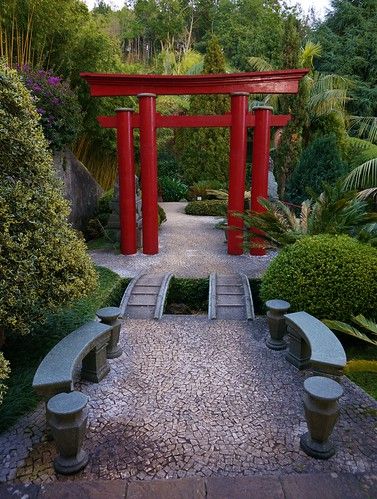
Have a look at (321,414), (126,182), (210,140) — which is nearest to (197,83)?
(126,182)

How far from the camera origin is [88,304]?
515 cm

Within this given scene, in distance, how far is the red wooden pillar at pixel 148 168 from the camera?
284 inches

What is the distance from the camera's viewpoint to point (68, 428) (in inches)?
101

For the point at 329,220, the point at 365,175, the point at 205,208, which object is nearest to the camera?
the point at 329,220

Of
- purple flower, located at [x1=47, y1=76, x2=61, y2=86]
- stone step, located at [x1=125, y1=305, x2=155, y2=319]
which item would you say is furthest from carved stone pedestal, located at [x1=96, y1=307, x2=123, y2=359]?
purple flower, located at [x1=47, y1=76, x2=61, y2=86]

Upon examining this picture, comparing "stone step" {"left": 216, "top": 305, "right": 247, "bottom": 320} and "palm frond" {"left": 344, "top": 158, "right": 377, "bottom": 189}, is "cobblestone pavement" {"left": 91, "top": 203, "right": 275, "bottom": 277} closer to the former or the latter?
"stone step" {"left": 216, "top": 305, "right": 247, "bottom": 320}

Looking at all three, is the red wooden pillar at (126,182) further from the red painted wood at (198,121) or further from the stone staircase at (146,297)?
the stone staircase at (146,297)

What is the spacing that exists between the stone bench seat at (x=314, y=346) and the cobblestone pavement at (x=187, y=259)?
2.46 metres

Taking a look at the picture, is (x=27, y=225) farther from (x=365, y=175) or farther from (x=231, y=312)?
(x=365, y=175)

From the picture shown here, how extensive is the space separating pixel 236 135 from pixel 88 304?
13.5 ft

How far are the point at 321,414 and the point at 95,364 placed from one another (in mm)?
2014

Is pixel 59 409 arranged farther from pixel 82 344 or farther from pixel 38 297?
pixel 38 297

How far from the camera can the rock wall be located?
8.47m

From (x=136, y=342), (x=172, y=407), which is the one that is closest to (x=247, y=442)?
(x=172, y=407)
